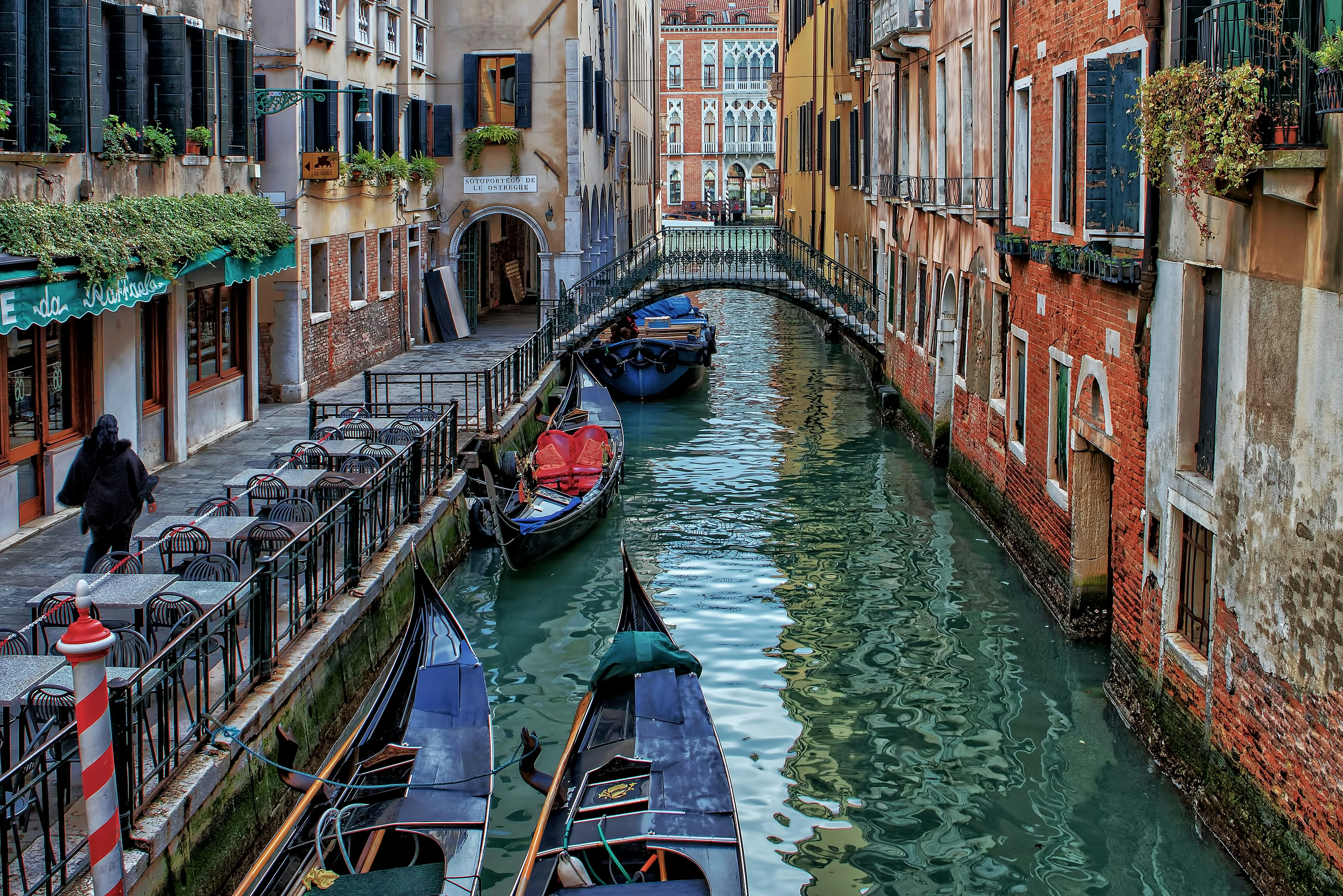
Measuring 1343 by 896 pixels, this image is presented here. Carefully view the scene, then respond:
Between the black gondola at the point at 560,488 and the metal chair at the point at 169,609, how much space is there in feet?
16.4

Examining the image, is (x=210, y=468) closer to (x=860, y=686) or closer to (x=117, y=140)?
(x=117, y=140)

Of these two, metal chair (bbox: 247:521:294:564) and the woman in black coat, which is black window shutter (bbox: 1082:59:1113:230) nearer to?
metal chair (bbox: 247:521:294:564)

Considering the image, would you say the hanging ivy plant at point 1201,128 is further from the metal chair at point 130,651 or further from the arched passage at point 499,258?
the arched passage at point 499,258

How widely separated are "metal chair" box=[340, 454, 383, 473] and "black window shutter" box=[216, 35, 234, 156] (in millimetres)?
4171

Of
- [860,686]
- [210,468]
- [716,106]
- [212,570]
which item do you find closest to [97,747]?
[212,570]

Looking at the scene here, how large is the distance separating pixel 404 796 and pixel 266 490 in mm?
4175

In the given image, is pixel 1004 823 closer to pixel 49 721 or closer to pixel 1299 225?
pixel 1299 225

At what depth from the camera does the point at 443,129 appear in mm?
23641

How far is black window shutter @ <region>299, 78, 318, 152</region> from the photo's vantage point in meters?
16.9

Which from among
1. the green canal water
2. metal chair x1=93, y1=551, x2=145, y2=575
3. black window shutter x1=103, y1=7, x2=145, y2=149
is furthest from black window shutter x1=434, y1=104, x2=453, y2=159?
metal chair x1=93, y1=551, x2=145, y2=575

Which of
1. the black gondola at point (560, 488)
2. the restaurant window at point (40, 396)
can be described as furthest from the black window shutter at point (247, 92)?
the black gondola at point (560, 488)

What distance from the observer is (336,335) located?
1856 cm

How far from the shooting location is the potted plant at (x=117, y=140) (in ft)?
36.8

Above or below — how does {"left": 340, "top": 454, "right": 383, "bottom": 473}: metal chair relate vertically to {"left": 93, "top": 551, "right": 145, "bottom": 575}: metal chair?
above
